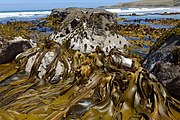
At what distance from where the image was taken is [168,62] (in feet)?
10.4

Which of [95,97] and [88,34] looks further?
[88,34]

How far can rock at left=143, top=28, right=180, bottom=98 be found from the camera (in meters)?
3.01

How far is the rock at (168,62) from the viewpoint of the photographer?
3010mm

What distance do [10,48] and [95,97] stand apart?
2.85 m

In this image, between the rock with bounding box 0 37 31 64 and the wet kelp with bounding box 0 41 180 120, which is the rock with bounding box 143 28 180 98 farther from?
the rock with bounding box 0 37 31 64

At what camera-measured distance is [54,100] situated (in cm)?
272

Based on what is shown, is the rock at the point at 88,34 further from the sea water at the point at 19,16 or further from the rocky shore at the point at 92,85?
the sea water at the point at 19,16

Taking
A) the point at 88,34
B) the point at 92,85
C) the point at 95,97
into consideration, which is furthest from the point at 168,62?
the point at 88,34

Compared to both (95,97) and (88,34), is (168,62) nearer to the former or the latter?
(95,97)

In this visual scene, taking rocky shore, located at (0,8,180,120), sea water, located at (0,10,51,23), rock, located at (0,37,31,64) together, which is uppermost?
rocky shore, located at (0,8,180,120)

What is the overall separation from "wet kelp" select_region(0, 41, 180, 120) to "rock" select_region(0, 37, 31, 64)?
62.4 inches

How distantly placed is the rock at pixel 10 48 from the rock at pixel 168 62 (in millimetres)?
2309

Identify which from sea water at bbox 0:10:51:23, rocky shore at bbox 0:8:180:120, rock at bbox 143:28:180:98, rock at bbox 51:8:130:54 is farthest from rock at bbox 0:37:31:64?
sea water at bbox 0:10:51:23

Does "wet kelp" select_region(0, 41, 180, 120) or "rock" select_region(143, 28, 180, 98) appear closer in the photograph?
"wet kelp" select_region(0, 41, 180, 120)
